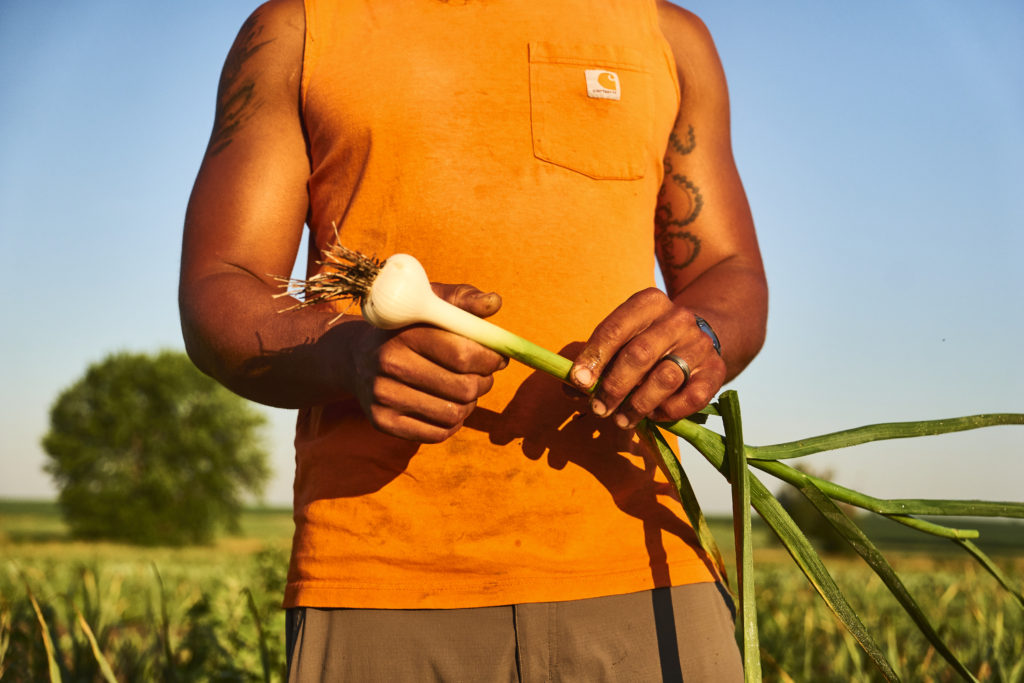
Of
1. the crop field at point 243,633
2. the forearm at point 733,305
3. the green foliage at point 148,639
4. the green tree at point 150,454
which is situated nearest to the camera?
the forearm at point 733,305

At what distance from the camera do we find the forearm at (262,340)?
1.41 metres

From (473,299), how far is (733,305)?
2.31ft

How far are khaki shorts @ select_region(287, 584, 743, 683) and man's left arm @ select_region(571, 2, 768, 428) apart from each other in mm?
390

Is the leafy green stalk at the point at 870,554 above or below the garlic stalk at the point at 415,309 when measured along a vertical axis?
below

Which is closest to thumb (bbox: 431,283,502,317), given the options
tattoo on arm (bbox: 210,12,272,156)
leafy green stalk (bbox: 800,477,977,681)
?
leafy green stalk (bbox: 800,477,977,681)

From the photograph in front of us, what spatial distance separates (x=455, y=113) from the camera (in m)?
1.62

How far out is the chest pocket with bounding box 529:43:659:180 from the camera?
1635 mm

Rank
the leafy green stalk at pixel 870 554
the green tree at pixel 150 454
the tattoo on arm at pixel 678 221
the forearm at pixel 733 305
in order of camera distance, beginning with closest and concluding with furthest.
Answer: the leafy green stalk at pixel 870 554 < the forearm at pixel 733 305 < the tattoo on arm at pixel 678 221 < the green tree at pixel 150 454

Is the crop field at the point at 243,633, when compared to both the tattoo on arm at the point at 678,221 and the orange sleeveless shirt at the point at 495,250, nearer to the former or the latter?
the orange sleeveless shirt at the point at 495,250

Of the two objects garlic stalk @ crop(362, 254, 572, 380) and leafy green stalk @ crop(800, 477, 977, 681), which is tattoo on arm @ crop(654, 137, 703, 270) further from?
garlic stalk @ crop(362, 254, 572, 380)

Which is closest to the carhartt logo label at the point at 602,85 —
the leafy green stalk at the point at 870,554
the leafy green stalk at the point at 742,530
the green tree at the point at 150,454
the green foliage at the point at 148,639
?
the leafy green stalk at the point at 742,530

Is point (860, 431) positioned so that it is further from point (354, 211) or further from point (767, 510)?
point (354, 211)

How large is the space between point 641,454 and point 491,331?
18.5 inches

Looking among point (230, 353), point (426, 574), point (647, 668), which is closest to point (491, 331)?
point (426, 574)
